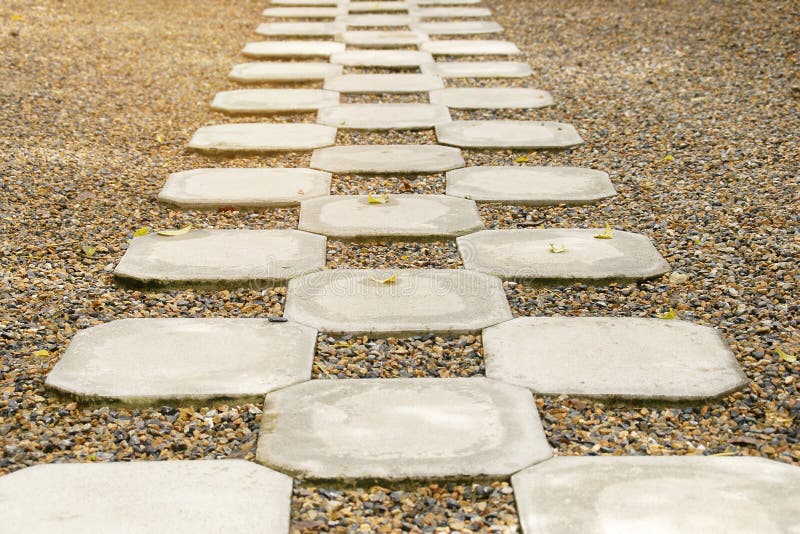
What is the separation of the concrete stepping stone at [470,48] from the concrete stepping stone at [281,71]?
747mm

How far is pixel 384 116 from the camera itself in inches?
155

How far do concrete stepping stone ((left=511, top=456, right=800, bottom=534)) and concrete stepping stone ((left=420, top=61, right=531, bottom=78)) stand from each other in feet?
11.3

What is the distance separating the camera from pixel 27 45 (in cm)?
485

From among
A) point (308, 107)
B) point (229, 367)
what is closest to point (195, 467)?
point (229, 367)

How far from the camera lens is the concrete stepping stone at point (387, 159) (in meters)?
3.23

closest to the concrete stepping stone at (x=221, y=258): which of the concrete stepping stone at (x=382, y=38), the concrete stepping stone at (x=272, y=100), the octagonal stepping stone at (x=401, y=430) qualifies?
the octagonal stepping stone at (x=401, y=430)

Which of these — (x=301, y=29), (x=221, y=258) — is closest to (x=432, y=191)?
(x=221, y=258)

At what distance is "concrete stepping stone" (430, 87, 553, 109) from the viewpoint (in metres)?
4.12

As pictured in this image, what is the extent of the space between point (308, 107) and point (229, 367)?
2413 mm

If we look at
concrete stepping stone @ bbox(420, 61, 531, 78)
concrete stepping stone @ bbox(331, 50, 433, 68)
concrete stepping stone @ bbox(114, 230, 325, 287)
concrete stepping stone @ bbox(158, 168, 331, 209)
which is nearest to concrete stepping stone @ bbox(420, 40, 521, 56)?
concrete stepping stone @ bbox(331, 50, 433, 68)

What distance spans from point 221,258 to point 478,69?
2.81m

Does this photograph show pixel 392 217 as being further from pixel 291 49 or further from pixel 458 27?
pixel 458 27

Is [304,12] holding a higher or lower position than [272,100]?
higher

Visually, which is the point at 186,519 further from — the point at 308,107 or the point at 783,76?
the point at 783,76
